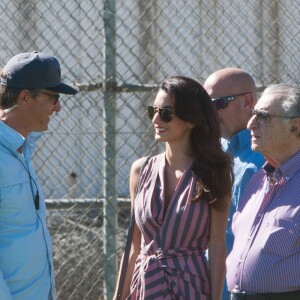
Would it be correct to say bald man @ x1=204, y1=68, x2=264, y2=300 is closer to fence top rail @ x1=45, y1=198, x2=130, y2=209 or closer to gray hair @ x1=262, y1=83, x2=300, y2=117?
gray hair @ x1=262, y1=83, x2=300, y2=117

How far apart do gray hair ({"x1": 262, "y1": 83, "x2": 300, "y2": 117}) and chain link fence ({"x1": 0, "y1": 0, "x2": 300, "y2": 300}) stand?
61.9 inches

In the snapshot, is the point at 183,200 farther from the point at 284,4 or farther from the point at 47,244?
the point at 284,4

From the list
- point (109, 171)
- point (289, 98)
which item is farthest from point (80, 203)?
point (289, 98)

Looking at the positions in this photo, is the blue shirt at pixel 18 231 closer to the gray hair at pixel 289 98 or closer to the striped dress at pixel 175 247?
the striped dress at pixel 175 247

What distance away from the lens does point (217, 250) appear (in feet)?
15.2

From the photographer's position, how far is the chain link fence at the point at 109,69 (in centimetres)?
623

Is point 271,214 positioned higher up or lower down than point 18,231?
lower down

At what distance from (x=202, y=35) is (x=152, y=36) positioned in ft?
1.12

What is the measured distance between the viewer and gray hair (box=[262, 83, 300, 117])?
15.5 ft

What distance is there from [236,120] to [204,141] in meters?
0.61

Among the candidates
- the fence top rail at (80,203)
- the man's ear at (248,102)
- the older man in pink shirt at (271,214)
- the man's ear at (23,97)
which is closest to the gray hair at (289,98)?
the older man in pink shirt at (271,214)

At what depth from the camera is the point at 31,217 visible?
4254 mm

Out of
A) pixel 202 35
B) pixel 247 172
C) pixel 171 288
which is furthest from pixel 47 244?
pixel 202 35

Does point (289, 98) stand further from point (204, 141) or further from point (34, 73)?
point (34, 73)
